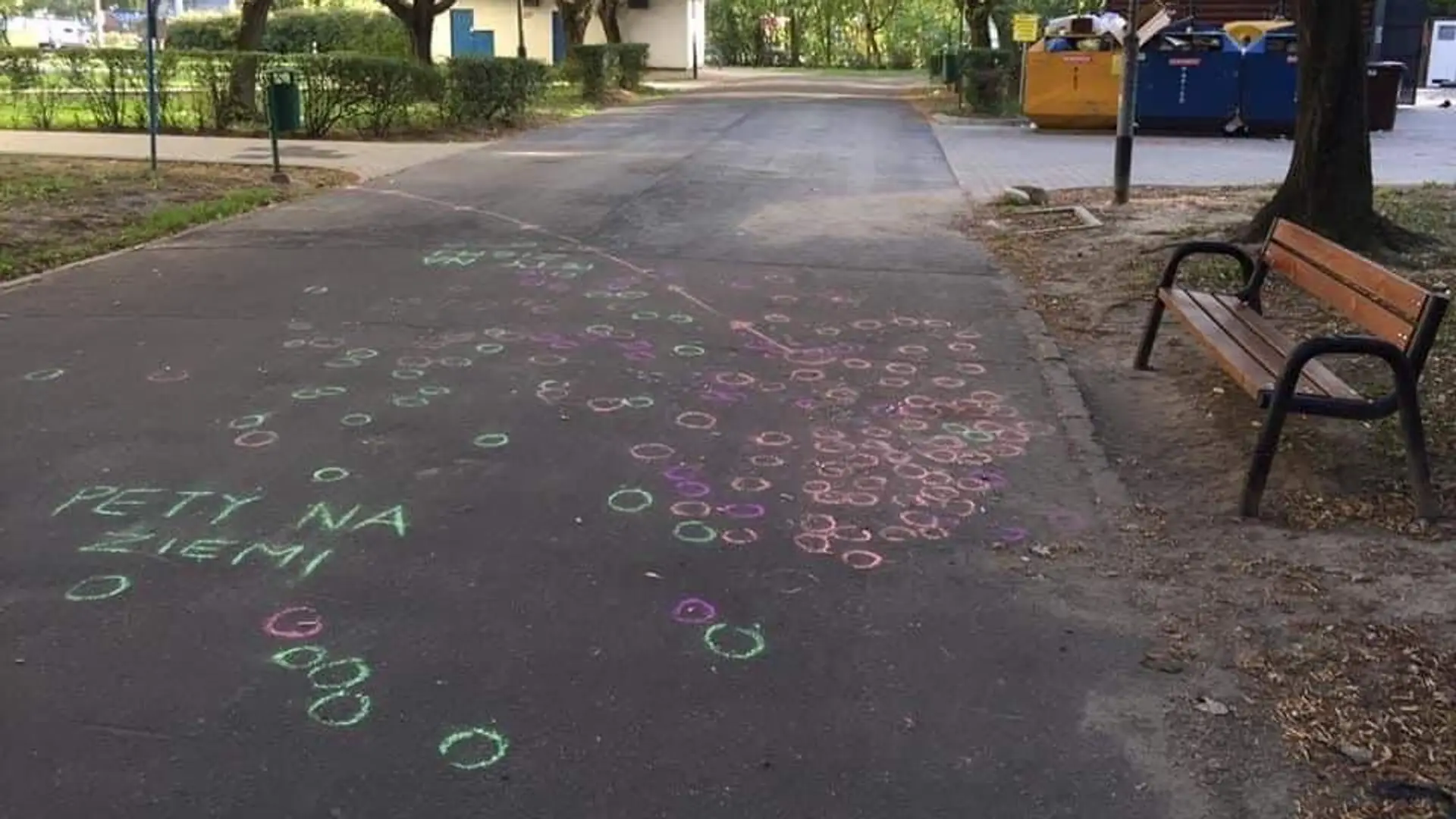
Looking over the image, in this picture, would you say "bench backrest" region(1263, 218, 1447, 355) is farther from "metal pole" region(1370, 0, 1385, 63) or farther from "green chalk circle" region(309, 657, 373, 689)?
"metal pole" region(1370, 0, 1385, 63)

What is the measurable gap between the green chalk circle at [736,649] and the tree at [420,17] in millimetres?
25728

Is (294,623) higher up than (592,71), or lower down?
lower down

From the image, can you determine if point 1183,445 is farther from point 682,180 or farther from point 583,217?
point 682,180

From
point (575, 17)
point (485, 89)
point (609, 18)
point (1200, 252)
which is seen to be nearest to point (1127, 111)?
point (1200, 252)

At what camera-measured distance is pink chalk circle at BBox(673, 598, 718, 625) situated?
4.10 meters

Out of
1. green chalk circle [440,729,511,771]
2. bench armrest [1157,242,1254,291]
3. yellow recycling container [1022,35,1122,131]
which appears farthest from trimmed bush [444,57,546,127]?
green chalk circle [440,729,511,771]

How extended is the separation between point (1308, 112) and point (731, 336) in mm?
5506

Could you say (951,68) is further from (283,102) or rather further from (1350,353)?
(1350,353)

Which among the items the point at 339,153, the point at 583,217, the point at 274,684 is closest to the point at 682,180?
the point at 583,217

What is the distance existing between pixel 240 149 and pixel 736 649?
16879 mm

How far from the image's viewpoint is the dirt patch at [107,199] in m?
10.7

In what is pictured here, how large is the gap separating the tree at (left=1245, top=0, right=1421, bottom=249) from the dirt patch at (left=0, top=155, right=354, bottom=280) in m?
9.37

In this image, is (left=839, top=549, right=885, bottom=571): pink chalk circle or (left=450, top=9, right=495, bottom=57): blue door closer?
(left=839, top=549, right=885, bottom=571): pink chalk circle

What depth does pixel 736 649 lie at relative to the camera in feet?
12.8
